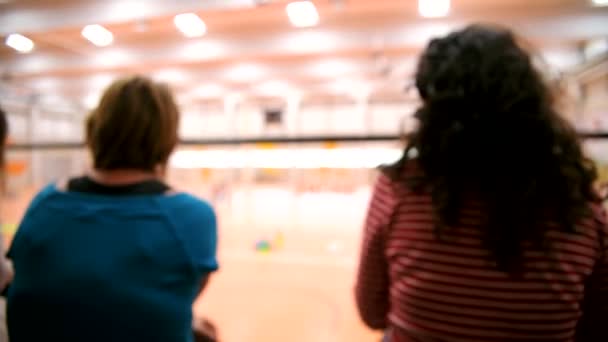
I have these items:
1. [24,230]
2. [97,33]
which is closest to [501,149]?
[24,230]

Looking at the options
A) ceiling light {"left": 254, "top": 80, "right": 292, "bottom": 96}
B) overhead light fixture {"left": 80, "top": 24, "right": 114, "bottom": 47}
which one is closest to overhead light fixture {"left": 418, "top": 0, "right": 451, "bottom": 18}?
overhead light fixture {"left": 80, "top": 24, "right": 114, "bottom": 47}

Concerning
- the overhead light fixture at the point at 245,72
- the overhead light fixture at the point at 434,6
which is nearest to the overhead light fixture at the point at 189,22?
the overhead light fixture at the point at 434,6

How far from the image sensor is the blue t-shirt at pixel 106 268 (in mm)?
687

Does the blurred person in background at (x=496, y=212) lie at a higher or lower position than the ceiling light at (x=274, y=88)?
lower

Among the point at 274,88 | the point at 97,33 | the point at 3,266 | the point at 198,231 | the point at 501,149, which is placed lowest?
the point at 3,266

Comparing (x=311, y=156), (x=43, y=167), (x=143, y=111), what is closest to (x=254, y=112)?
(x=311, y=156)

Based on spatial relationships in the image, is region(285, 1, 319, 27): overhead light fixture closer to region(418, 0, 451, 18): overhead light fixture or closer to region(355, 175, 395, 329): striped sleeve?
region(418, 0, 451, 18): overhead light fixture

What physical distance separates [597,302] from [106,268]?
82 centimetres

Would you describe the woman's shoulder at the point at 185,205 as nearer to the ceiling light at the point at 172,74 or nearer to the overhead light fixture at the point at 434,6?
the overhead light fixture at the point at 434,6

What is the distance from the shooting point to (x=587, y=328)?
69cm

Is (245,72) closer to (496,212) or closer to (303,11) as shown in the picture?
(303,11)

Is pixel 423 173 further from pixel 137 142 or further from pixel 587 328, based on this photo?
pixel 137 142

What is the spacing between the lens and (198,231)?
2.43ft

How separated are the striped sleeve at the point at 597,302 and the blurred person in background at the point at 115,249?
2.14 feet
